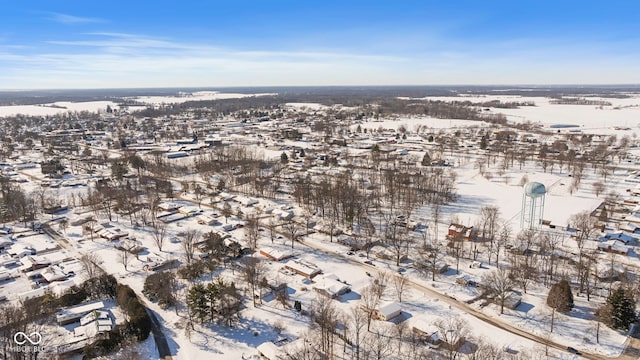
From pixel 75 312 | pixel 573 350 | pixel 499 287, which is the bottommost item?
pixel 573 350

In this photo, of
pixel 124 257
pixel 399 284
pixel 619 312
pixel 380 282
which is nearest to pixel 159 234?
pixel 124 257

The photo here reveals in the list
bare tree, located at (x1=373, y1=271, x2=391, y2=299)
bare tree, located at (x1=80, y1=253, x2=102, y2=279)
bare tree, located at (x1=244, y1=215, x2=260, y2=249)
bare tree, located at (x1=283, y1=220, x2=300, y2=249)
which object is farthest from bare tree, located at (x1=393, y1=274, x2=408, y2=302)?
bare tree, located at (x1=80, y1=253, x2=102, y2=279)

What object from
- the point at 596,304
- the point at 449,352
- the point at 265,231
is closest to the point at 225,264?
the point at 265,231

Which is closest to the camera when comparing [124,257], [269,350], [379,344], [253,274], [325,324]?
[379,344]

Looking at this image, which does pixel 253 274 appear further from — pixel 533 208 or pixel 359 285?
pixel 533 208

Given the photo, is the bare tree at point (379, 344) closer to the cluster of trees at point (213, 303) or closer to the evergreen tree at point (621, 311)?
the cluster of trees at point (213, 303)

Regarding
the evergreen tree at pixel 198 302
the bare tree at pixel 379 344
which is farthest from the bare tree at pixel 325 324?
the evergreen tree at pixel 198 302
